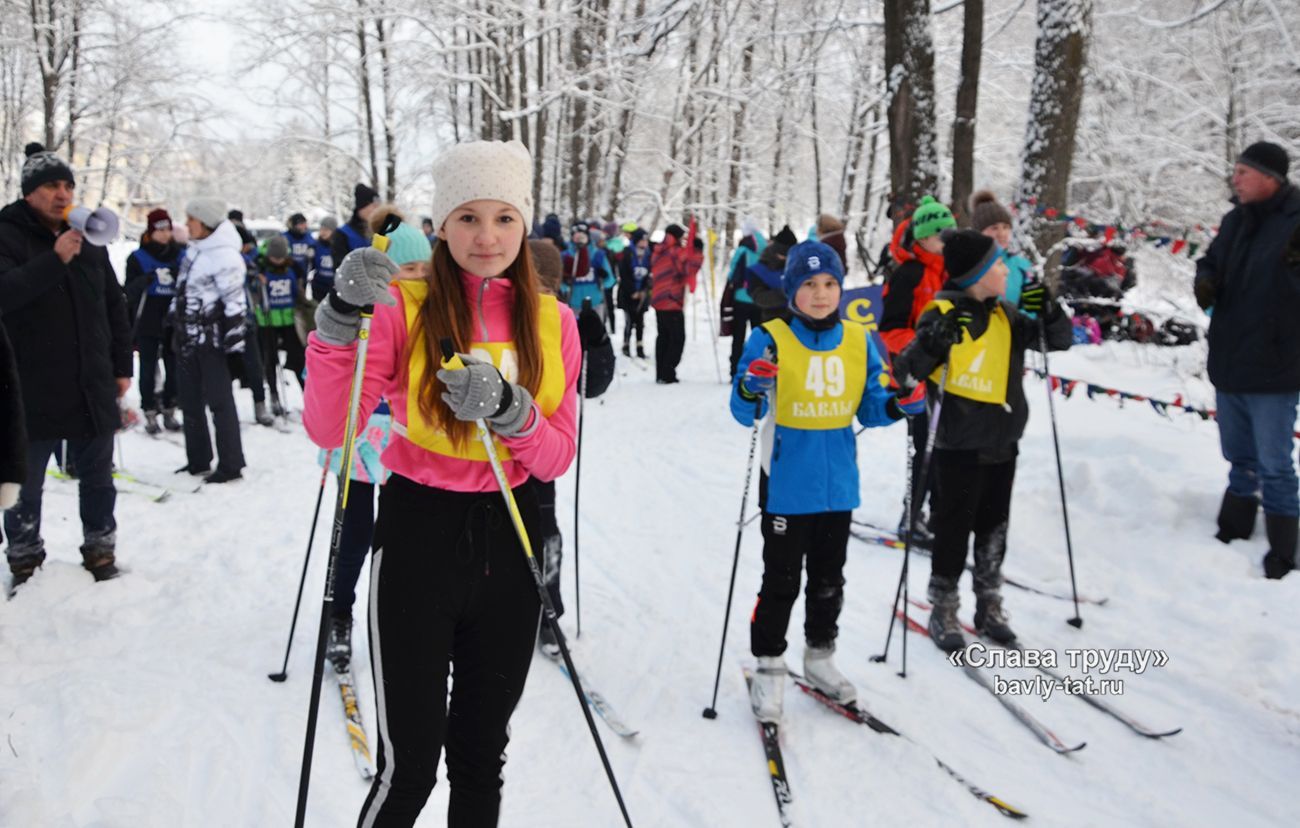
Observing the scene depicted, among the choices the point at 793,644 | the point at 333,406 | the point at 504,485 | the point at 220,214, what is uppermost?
the point at 220,214

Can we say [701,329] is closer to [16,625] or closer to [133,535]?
[133,535]

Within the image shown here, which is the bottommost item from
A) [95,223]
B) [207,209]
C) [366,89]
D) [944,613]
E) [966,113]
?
[944,613]

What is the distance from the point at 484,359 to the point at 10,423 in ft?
4.61

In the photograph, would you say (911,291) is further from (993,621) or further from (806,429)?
(806,429)

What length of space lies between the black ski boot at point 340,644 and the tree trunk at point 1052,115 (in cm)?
686

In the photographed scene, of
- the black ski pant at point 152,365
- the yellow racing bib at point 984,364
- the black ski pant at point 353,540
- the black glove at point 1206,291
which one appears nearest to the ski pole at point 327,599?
the black ski pant at point 353,540

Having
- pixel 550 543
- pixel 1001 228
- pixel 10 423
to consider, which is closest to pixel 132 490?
pixel 550 543

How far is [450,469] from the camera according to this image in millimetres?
2148

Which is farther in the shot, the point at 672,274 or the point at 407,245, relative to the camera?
the point at 672,274

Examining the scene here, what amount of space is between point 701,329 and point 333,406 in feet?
58.1

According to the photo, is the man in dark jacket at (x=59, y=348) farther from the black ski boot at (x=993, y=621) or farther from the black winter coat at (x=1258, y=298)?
the black winter coat at (x=1258, y=298)

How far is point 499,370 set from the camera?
7.11 ft

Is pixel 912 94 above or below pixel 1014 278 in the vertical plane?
above

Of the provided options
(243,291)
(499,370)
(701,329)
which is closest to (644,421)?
(243,291)
